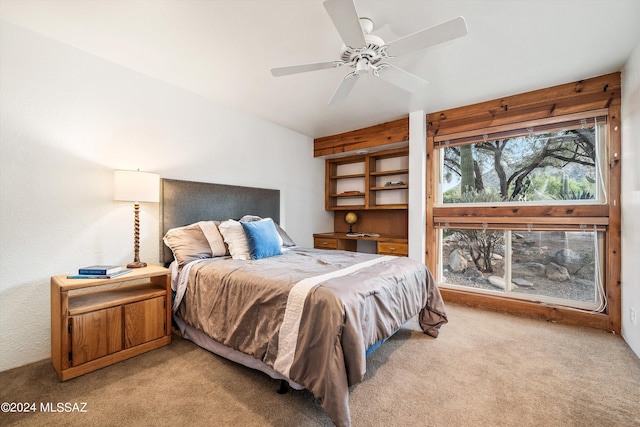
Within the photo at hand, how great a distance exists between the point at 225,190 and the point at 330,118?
1710 mm

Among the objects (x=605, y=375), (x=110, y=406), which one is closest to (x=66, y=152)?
(x=110, y=406)

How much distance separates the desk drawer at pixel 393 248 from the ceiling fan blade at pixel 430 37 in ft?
8.36

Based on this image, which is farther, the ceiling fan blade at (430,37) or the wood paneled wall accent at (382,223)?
the wood paneled wall accent at (382,223)

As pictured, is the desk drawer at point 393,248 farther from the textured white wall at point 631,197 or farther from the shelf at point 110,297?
the shelf at point 110,297

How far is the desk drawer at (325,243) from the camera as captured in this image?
4.51 meters

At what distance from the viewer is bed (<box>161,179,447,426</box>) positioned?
1.43 m

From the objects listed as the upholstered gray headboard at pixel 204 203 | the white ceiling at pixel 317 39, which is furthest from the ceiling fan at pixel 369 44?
the upholstered gray headboard at pixel 204 203

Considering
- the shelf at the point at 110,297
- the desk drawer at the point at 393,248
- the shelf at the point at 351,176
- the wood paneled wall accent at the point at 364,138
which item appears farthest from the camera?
the shelf at the point at 351,176

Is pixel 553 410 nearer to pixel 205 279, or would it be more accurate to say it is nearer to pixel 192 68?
pixel 205 279

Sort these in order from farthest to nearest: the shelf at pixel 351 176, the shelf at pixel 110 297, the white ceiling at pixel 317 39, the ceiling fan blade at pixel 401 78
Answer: the shelf at pixel 351 176
the ceiling fan blade at pixel 401 78
the shelf at pixel 110 297
the white ceiling at pixel 317 39

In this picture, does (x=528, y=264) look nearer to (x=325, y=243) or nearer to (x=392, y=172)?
(x=392, y=172)

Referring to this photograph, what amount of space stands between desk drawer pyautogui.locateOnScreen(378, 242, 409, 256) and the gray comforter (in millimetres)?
1257

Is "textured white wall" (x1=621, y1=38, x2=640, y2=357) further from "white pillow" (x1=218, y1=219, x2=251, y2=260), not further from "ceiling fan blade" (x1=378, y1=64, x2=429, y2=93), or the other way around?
"white pillow" (x1=218, y1=219, x2=251, y2=260)

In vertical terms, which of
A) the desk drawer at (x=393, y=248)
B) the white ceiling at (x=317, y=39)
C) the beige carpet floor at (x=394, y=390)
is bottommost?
the beige carpet floor at (x=394, y=390)
